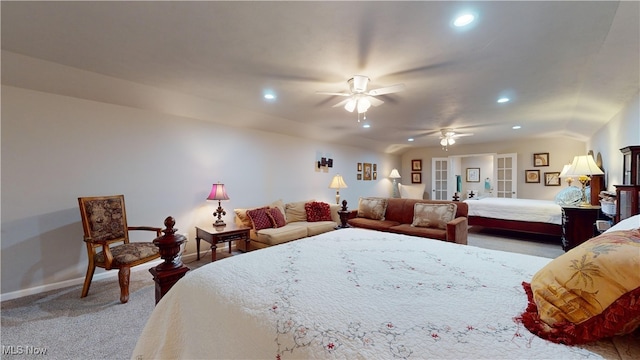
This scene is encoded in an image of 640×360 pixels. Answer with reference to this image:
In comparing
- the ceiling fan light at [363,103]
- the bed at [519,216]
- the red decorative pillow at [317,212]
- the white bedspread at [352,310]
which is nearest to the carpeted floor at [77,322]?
the white bedspread at [352,310]

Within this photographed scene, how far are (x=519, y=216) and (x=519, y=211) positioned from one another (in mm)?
100

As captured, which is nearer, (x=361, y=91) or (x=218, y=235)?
(x=361, y=91)

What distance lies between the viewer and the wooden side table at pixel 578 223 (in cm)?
367

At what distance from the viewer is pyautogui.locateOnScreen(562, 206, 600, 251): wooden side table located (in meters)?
3.67

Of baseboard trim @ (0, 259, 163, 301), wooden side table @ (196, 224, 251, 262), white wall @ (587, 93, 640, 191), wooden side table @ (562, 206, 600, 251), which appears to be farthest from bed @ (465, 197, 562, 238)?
baseboard trim @ (0, 259, 163, 301)

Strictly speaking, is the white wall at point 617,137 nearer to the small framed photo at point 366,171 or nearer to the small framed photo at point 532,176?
the small framed photo at point 532,176

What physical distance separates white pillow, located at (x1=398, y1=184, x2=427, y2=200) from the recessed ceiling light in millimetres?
7324

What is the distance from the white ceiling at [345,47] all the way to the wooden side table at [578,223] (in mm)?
1446

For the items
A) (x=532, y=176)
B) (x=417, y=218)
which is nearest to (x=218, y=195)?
(x=417, y=218)

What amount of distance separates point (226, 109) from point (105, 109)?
1483 mm

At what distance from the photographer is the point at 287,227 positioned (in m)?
4.36

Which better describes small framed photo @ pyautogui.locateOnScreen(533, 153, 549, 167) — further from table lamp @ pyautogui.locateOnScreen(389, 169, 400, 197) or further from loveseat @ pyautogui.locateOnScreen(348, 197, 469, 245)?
loveseat @ pyautogui.locateOnScreen(348, 197, 469, 245)

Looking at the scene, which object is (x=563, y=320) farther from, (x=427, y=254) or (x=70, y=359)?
(x=70, y=359)

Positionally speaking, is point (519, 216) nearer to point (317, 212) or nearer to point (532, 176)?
point (532, 176)
